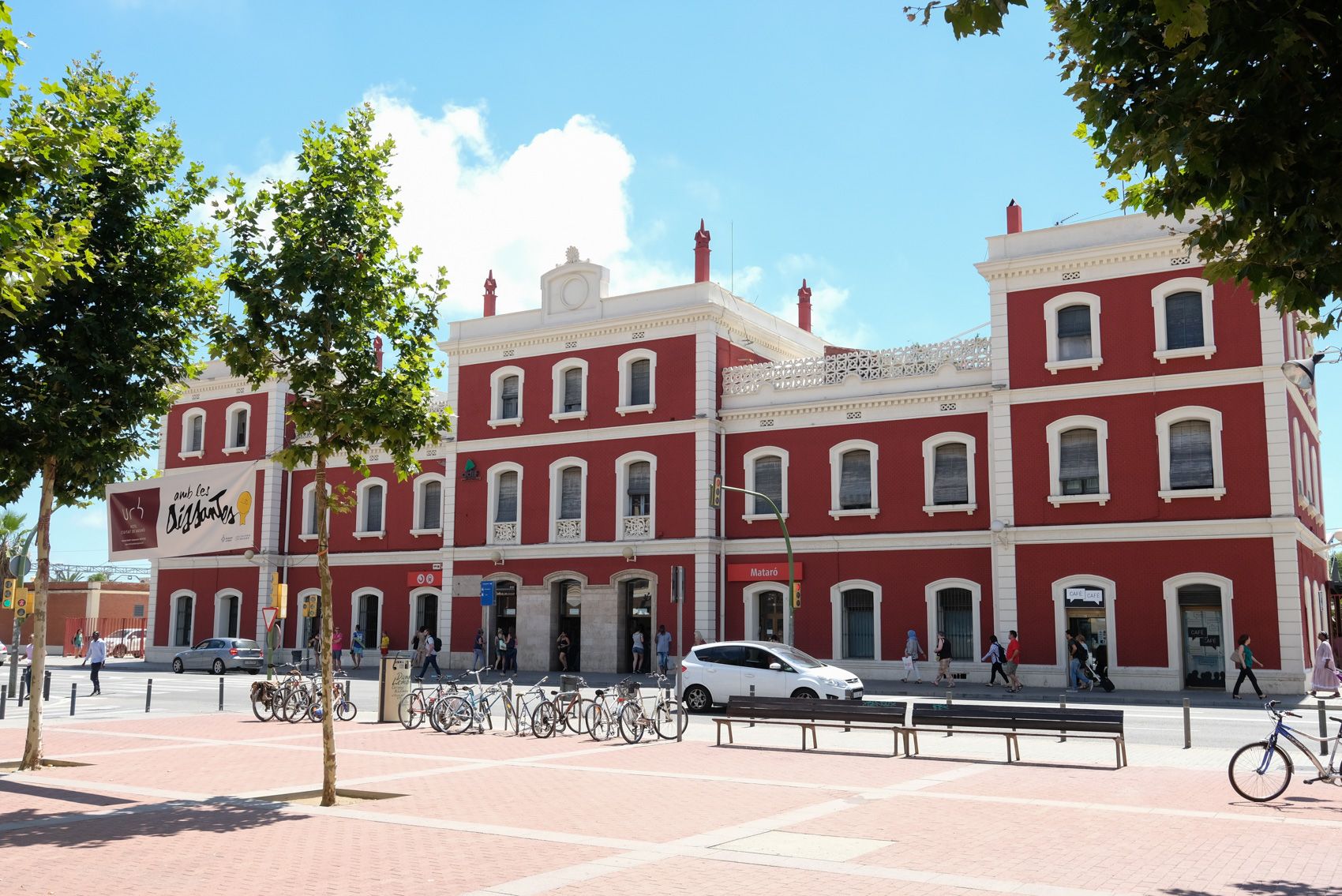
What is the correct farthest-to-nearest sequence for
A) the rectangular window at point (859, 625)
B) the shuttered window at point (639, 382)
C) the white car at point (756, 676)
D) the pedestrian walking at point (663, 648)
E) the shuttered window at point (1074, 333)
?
the shuttered window at point (639, 382)
the rectangular window at point (859, 625)
the pedestrian walking at point (663, 648)
the shuttered window at point (1074, 333)
the white car at point (756, 676)

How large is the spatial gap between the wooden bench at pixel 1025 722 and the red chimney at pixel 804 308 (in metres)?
29.7

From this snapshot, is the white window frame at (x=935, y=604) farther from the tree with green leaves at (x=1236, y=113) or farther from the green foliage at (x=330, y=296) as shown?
the tree with green leaves at (x=1236, y=113)

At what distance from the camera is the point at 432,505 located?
44.6 metres

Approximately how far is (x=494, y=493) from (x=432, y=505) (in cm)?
381

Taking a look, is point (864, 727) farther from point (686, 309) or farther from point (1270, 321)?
point (686, 309)

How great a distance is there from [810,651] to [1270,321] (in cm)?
1576

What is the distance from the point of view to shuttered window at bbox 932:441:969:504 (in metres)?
34.1

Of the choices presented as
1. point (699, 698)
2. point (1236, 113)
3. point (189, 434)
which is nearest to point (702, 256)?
point (699, 698)

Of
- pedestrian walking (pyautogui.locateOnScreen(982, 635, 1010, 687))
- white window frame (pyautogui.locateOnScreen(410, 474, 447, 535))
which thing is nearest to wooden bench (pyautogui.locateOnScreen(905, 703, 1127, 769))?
pedestrian walking (pyautogui.locateOnScreen(982, 635, 1010, 687))

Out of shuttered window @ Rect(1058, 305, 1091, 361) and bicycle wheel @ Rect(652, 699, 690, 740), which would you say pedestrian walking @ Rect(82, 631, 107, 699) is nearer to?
bicycle wheel @ Rect(652, 699, 690, 740)

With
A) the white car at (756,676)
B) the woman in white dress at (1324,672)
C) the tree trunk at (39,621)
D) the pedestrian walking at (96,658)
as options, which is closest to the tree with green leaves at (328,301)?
the tree trunk at (39,621)

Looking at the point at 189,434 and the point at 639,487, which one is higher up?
the point at 189,434

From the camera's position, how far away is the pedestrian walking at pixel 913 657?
3297cm

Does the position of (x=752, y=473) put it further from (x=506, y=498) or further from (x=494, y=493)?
(x=494, y=493)
